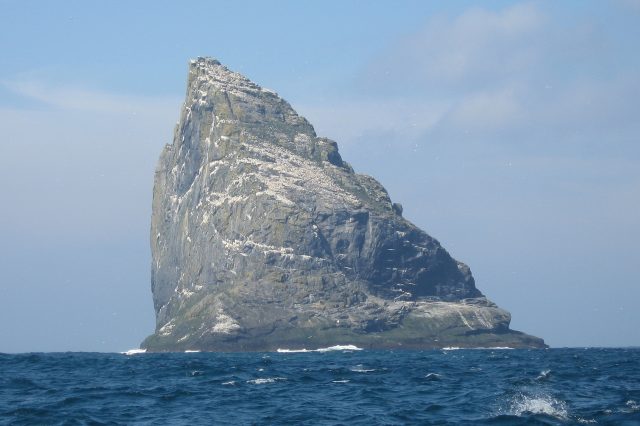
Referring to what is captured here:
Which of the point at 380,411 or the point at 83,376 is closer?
the point at 380,411

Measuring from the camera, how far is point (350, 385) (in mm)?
67250

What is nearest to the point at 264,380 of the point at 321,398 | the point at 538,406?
the point at 321,398

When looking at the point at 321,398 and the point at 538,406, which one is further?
the point at 321,398

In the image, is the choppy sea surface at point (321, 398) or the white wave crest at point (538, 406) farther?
the white wave crest at point (538, 406)

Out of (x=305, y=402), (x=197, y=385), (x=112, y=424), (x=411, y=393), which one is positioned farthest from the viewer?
(x=197, y=385)

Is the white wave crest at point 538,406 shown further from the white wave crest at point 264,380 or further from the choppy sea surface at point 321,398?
the white wave crest at point 264,380

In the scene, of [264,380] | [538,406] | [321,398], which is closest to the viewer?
[538,406]

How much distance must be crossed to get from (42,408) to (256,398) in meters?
12.6

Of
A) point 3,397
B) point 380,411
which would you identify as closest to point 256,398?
point 380,411

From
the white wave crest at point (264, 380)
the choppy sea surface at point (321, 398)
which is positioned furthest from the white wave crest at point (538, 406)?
the white wave crest at point (264, 380)

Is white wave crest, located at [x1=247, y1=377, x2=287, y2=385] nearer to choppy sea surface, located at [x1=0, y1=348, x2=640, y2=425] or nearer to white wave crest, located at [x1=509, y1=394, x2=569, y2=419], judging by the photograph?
choppy sea surface, located at [x1=0, y1=348, x2=640, y2=425]

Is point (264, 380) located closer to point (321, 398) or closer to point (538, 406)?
point (321, 398)

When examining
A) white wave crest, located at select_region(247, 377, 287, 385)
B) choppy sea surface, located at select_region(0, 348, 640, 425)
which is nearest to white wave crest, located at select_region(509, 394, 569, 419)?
choppy sea surface, located at select_region(0, 348, 640, 425)

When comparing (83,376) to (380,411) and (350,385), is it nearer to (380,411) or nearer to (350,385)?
(350,385)
